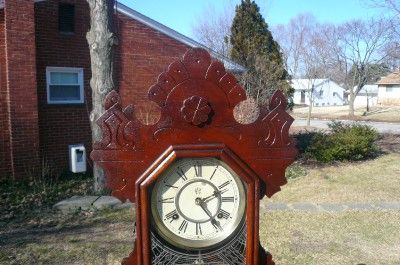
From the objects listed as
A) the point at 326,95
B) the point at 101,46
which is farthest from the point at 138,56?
the point at 326,95

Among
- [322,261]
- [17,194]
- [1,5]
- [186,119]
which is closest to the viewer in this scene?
[186,119]

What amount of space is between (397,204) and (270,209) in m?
2.24

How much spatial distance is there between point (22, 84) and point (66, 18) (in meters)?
2.04

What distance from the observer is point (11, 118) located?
8.75m

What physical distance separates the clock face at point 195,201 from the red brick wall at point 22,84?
766 centimetres

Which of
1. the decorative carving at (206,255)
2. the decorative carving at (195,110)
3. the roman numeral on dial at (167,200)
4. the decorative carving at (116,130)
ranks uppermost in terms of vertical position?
the decorative carving at (195,110)

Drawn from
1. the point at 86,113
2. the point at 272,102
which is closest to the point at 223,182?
the point at 272,102

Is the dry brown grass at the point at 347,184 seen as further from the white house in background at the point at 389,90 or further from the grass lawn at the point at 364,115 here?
the white house in background at the point at 389,90

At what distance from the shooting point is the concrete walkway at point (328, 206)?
6.55 metres

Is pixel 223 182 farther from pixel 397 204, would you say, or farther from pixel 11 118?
pixel 11 118

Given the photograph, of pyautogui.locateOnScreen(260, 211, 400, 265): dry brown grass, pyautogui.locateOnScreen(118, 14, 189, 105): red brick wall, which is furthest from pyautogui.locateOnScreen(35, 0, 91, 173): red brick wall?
pyautogui.locateOnScreen(260, 211, 400, 265): dry brown grass

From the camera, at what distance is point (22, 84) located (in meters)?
8.83

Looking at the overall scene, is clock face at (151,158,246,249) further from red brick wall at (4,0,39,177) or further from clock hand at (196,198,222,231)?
red brick wall at (4,0,39,177)

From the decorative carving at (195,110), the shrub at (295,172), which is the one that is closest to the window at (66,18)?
the shrub at (295,172)
